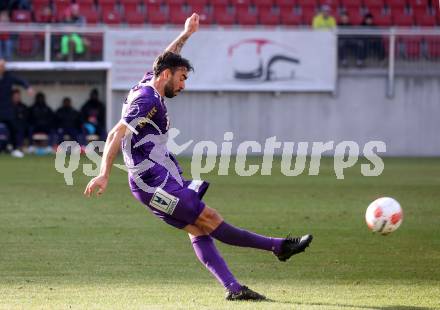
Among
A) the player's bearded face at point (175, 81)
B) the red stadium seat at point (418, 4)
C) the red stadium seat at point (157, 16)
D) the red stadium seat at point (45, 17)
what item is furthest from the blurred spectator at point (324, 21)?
the player's bearded face at point (175, 81)

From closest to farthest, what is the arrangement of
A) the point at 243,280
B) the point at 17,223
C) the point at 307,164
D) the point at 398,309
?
the point at 398,309 → the point at 243,280 → the point at 17,223 → the point at 307,164

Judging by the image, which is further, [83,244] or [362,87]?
[362,87]

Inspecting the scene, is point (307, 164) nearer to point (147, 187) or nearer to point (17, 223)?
point (17, 223)

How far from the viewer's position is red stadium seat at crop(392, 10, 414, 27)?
91.5ft

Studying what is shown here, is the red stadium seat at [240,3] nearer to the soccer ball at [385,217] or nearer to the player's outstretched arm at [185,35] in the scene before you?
the player's outstretched arm at [185,35]

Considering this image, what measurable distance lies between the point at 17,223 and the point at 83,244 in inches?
72.7

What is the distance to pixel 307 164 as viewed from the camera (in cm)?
2253

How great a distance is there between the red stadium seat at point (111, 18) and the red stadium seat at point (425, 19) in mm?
8416

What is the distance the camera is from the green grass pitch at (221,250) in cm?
794

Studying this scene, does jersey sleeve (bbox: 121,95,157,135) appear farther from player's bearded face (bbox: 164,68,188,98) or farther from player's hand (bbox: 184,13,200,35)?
player's hand (bbox: 184,13,200,35)

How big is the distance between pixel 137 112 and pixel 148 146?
30cm

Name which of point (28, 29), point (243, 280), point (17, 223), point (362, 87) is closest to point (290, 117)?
point (362, 87)

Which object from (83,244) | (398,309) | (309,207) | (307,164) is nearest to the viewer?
(398,309)

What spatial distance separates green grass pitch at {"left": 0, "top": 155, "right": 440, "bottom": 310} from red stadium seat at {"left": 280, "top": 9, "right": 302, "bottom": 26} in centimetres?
1073
